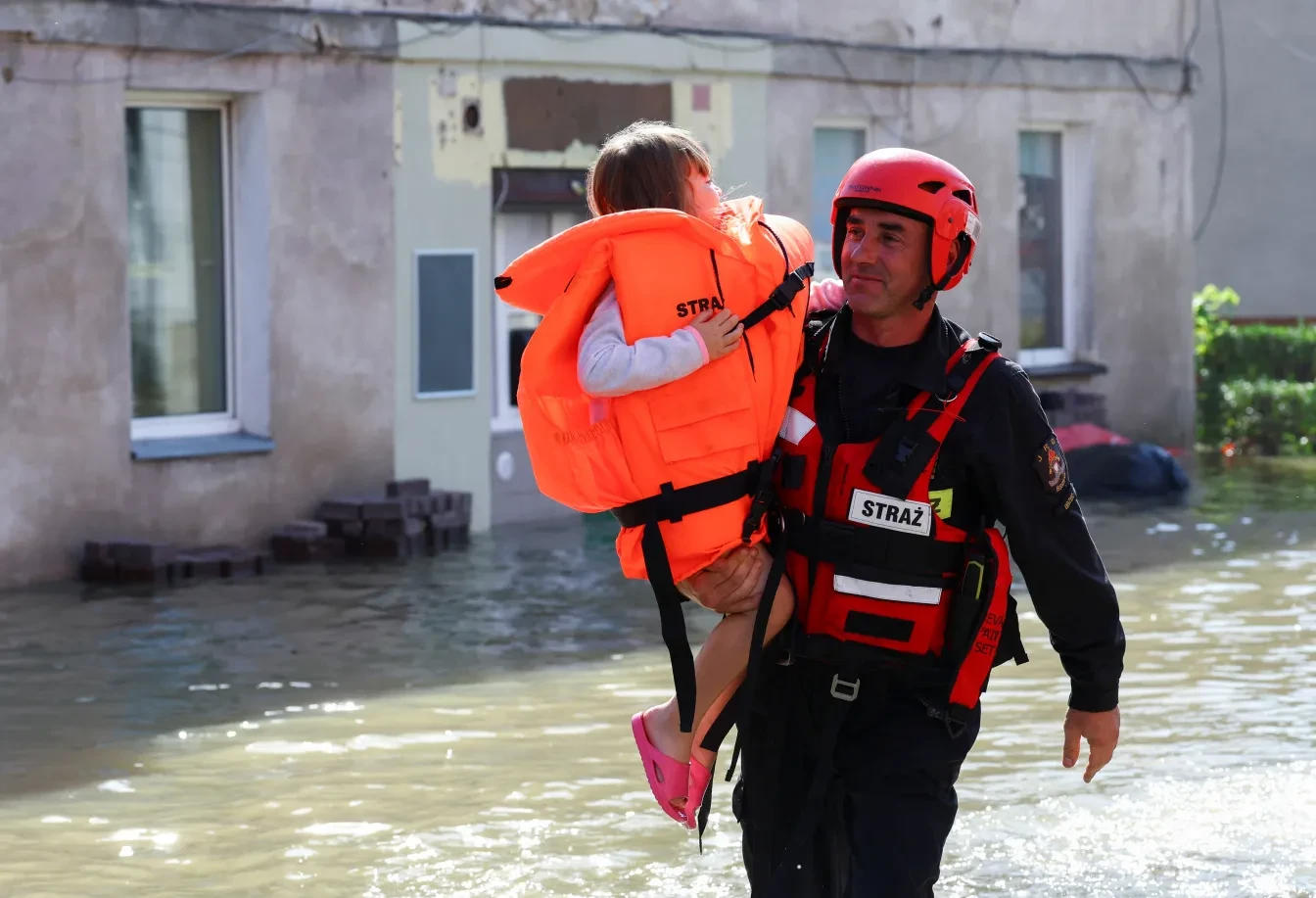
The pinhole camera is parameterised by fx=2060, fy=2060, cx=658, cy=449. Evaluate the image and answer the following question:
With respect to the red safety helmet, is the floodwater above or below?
below

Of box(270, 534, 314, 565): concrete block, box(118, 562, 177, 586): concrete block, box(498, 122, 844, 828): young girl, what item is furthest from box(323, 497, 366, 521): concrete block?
box(498, 122, 844, 828): young girl

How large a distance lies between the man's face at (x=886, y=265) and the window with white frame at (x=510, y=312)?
988 centimetres

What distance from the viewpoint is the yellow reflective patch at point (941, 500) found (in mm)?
3939

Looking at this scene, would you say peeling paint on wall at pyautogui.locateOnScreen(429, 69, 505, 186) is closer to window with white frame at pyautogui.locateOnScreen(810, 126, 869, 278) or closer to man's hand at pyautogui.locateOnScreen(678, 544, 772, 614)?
window with white frame at pyautogui.locateOnScreen(810, 126, 869, 278)

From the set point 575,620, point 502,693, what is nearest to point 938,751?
point 502,693

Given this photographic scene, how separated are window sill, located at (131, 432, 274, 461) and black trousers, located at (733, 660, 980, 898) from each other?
8.28 metres

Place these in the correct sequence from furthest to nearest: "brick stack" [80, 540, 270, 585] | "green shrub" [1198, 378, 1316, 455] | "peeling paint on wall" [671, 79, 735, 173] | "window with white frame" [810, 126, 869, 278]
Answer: "green shrub" [1198, 378, 1316, 455]
"window with white frame" [810, 126, 869, 278]
"peeling paint on wall" [671, 79, 735, 173]
"brick stack" [80, 540, 270, 585]

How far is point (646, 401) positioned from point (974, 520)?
2.26ft

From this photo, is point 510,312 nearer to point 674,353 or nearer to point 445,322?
point 445,322

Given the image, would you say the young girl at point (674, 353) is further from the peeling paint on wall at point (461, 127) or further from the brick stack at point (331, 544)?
Answer: the peeling paint on wall at point (461, 127)

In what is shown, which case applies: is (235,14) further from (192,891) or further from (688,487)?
(688,487)

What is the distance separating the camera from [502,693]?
8.48m

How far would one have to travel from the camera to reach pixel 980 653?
3959mm

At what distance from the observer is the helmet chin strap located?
13.3ft
